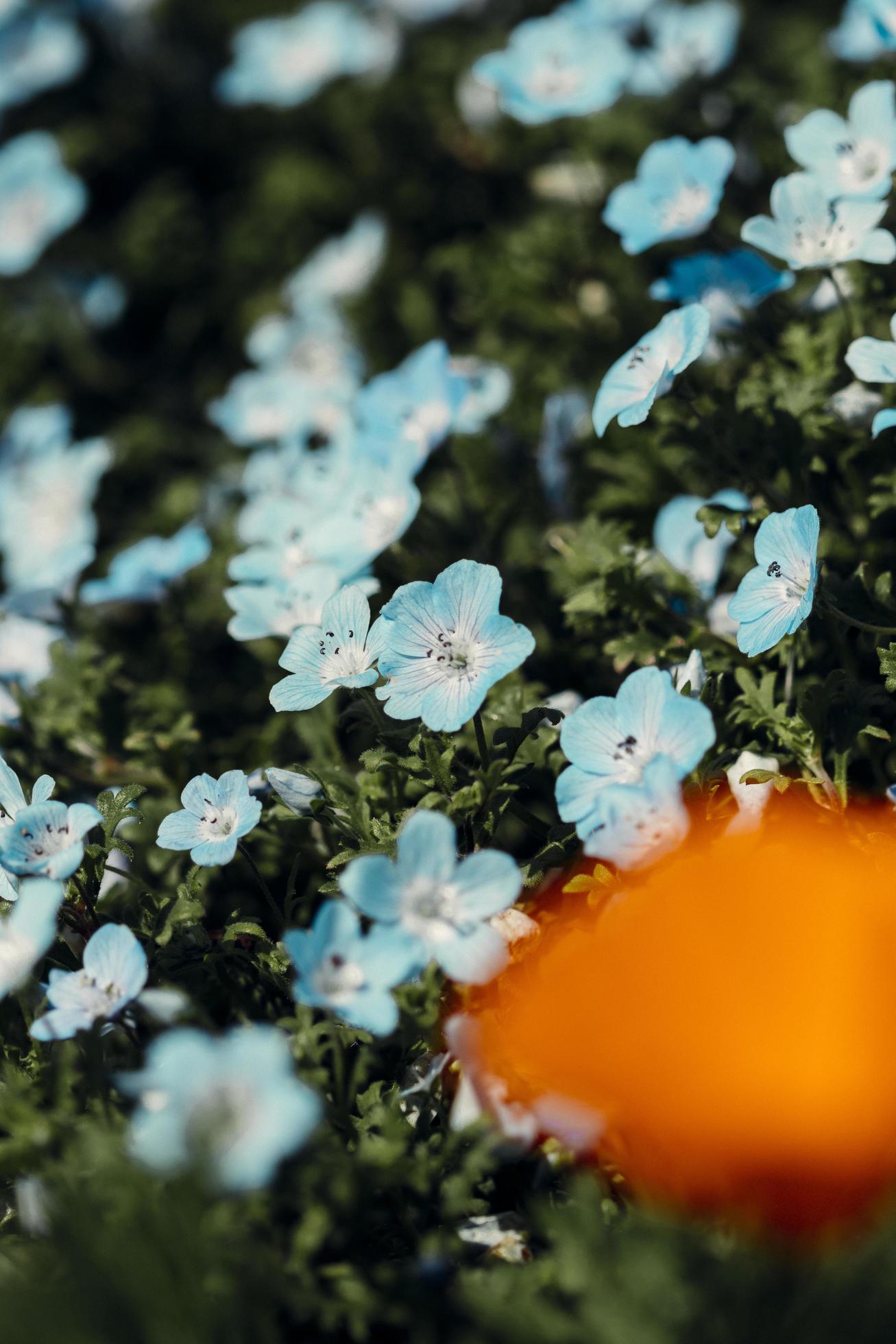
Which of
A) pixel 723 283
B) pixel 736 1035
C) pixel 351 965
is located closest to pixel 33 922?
pixel 351 965

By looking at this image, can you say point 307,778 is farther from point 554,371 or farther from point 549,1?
point 549,1

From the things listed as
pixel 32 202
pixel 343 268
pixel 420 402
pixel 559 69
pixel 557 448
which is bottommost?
pixel 557 448

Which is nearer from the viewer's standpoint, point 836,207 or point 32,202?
point 836,207

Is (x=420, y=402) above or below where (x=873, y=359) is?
below

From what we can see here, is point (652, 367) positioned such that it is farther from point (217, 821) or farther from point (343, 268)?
point (343, 268)

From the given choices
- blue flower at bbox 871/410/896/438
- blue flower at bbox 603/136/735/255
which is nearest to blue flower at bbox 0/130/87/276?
blue flower at bbox 603/136/735/255

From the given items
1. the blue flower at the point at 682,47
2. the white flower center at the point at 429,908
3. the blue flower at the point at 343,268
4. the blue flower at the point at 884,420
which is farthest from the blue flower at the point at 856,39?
the white flower center at the point at 429,908
